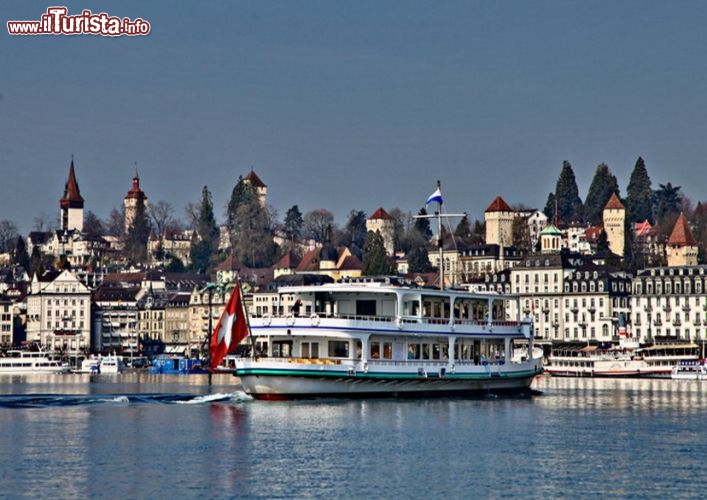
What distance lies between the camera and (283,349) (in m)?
77.7

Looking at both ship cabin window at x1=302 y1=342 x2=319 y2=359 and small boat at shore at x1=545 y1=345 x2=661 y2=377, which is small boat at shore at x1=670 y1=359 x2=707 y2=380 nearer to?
small boat at shore at x1=545 y1=345 x2=661 y2=377

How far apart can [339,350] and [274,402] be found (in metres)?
4.35

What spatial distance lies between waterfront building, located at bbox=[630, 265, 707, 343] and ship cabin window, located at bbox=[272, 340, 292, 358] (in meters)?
107

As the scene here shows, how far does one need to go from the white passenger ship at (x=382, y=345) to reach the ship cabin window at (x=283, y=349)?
48mm

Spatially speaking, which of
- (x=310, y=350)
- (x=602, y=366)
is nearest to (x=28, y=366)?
(x=602, y=366)

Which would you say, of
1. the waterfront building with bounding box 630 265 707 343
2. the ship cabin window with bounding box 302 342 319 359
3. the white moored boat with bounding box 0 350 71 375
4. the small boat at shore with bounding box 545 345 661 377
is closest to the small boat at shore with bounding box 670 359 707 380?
the small boat at shore with bounding box 545 345 661 377

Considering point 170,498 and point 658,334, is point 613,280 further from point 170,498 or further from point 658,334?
point 170,498

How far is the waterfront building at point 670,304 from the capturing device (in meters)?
181

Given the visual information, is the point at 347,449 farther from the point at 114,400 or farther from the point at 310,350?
the point at 114,400

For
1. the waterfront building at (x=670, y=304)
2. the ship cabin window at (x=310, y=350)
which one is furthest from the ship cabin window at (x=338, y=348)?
the waterfront building at (x=670, y=304)

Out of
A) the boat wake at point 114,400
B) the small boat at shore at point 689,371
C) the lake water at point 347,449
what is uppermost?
the small boat at shore at point 689,371

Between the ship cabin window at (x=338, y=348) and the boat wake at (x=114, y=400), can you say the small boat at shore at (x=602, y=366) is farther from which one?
the ship cabin window at (x=338, y=348)

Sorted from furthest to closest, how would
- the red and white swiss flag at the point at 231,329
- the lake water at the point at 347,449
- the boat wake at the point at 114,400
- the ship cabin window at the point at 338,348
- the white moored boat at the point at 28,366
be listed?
the white moored boat at the point at 28,366, the boat wake at the point at 114,400, the red and white swiss flag at the point at 231,329, the ship cabin window at the point at 338,348, the lake water at the point at 347,449

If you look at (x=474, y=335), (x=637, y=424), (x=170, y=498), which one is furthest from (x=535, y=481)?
(x=474, y=335)
